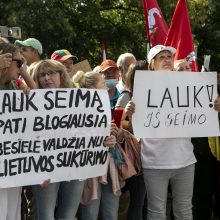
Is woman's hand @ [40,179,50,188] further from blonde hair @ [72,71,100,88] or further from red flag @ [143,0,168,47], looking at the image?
red flag @ [143,0,168,47]

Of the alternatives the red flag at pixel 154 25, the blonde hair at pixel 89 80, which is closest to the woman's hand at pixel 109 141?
the blonde hair at pixel 89 80

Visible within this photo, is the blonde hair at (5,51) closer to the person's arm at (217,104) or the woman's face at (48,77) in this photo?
the woman's face at (48,77)

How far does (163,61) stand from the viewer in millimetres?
3637

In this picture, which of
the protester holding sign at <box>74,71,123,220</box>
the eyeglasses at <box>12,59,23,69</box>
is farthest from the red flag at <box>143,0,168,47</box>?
the eyeglasses at <box>12,59,23,69</box>

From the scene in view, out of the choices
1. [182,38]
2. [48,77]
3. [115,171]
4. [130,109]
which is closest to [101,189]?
[115,171]

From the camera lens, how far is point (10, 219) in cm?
314

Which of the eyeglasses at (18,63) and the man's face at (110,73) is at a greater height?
the eyeglasses at (18,63)

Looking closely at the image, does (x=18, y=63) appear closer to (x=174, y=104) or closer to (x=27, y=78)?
(x=27, y=78)

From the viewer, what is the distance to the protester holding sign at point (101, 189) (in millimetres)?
3611

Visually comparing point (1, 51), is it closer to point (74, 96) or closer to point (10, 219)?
point (74, 96)

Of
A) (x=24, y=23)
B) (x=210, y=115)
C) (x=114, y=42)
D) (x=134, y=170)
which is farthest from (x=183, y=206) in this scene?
(x=114, y=42)

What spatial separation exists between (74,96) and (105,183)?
77 cm

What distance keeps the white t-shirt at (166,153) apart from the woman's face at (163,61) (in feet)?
1.86

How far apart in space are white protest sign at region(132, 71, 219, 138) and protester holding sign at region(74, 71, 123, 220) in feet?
0.92
